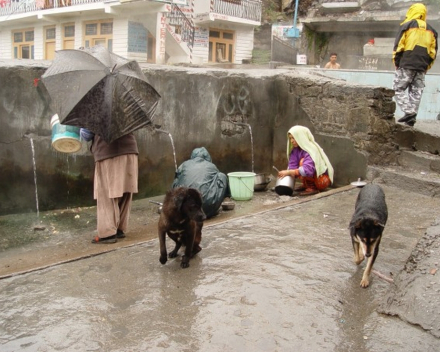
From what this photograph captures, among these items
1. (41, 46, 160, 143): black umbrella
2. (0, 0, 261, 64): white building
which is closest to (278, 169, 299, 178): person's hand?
(41, 46, 160, 143): black umbrella

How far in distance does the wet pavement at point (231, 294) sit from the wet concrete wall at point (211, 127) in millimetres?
1529

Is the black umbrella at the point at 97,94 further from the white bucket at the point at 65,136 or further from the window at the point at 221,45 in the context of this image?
the window at the point at 221,45

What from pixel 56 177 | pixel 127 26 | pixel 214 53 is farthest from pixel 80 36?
pixel 56 177

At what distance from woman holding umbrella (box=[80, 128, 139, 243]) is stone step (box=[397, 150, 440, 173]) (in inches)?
180

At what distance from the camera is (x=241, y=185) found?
778cm

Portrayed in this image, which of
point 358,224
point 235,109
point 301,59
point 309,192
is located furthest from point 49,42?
point 358,224

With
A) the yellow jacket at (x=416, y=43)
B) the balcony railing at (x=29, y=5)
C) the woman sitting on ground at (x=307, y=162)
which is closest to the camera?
the woman sitting on ground at (x=307, y=162)

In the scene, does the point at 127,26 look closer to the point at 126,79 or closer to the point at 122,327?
the point at 126,79

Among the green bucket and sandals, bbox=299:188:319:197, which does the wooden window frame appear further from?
sandals, bbox=299:188:319:197

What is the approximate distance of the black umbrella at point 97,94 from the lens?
5117 mm

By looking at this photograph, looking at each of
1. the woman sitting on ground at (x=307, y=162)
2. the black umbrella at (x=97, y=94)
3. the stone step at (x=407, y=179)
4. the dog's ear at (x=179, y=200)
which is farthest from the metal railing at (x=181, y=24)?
the dog's ear at (x=179, y=200)

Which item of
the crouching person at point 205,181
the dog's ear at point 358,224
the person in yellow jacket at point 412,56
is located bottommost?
the crouching person at point 205,181

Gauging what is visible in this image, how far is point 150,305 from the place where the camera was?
389cm

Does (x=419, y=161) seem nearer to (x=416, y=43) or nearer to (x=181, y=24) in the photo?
(x=416, y=43)
